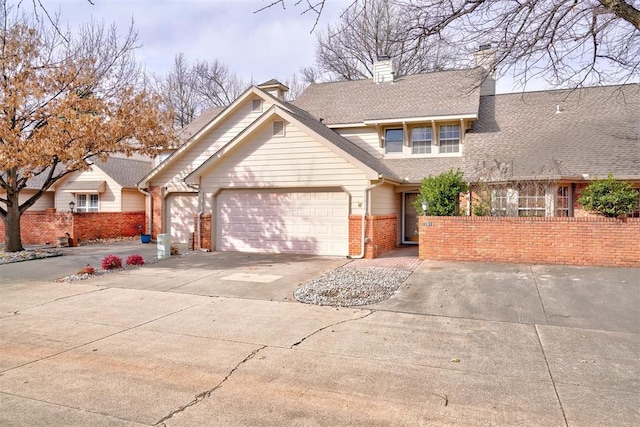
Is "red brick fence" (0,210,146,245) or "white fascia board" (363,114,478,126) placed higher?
"white fascia board" (363,114,478,126)

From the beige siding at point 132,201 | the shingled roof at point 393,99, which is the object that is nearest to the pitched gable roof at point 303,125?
the shingled roof at point 393,99

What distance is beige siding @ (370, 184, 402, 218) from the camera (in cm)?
1384

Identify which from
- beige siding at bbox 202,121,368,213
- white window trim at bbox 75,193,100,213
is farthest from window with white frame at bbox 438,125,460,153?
white window trim at bbox 75,193,100,213

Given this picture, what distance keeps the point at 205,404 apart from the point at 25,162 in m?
13.3

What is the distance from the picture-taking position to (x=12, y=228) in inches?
617

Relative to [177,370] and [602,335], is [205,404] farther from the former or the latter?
[602,335]

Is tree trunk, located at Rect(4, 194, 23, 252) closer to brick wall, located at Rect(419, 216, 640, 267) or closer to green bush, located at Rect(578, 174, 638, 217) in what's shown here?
brick wall, located at Rect(419, 216, 640, 267)

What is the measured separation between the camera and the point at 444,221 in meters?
12.3

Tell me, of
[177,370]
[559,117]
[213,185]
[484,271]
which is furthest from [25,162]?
[559,117]

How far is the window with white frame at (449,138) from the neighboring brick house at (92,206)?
52.5ft

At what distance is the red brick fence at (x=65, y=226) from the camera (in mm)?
18797

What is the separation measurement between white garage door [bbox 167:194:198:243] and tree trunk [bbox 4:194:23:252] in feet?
18.0

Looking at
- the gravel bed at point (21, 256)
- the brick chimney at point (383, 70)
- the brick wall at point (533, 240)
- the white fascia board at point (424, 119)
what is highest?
the brick chimney at point (383, 70)

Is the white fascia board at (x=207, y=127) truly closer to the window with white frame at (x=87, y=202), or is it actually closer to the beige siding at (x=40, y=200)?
the window with white frame at (x=87, y=202)
